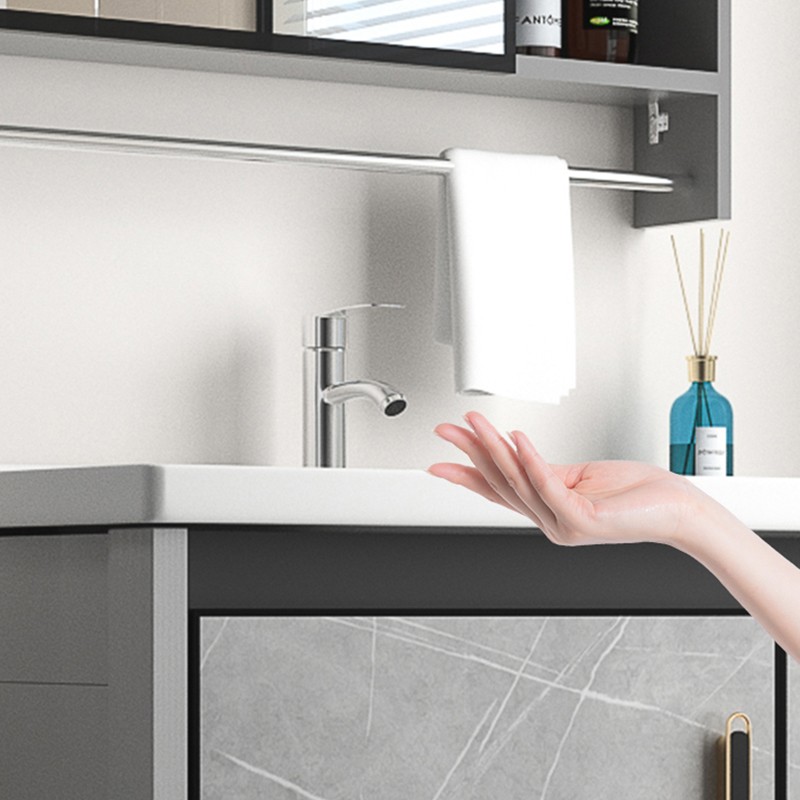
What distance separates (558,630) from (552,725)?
72 mm

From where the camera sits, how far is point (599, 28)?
5.67 feet

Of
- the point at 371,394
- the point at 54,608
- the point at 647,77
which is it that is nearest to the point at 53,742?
the point at 54,608

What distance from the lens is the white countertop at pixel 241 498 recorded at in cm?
116

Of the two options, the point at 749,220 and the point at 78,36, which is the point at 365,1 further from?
the point at 749,220

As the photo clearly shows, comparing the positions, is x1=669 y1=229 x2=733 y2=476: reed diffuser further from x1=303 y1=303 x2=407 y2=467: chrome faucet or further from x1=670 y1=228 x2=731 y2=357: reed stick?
x1=303 y1=303 x2=407 y2=467: chrome faucet

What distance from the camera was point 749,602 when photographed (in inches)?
33.6

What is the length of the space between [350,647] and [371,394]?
35 cm

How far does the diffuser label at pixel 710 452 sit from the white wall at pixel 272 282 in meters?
0.12

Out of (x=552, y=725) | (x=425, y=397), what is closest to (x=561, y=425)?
(x=425, y=397)

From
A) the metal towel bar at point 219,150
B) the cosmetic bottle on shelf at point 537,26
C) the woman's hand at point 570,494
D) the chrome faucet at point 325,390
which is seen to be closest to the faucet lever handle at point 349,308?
the chrome faucet at point 325,390

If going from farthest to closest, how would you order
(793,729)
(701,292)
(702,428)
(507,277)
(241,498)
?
(701,292) < (702,428) < (507,277) < (793,729) < (241,498)

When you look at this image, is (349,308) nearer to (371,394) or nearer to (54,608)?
(371,394)

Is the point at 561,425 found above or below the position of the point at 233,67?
below

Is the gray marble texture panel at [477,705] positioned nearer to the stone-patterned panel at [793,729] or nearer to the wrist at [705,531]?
the stone-patterned panel at [793,729]
